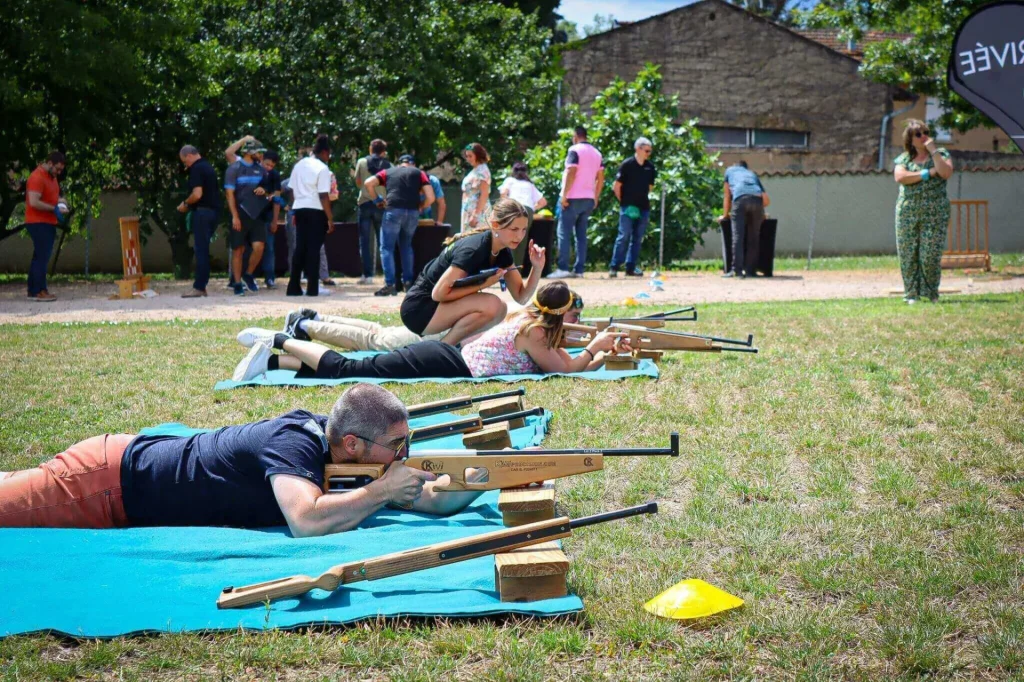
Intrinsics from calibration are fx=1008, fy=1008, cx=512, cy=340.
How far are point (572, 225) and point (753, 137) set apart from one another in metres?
15.7

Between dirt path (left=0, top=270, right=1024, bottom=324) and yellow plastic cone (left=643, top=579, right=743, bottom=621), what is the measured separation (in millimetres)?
9043

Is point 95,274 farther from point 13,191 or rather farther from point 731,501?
point 731,501

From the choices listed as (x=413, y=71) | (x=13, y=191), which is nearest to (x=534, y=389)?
(x=13, y=191)

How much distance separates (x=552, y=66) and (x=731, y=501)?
77.7 feet

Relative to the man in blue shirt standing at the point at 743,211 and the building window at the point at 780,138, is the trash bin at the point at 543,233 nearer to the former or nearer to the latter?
the man in blue shirt standing at the point at 743,211

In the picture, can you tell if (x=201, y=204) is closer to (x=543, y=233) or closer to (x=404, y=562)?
(x=543, y=233)

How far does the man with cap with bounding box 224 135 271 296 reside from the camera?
14.0m

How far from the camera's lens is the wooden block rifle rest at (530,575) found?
11.0ft

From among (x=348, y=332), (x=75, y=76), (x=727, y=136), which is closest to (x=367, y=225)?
(x=75, y=76)

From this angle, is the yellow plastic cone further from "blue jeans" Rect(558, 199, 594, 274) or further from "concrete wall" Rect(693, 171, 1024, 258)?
"concrete wall" Rect(693, 171, 1024, 258)

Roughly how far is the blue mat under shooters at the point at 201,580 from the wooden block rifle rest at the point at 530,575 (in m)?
0.05

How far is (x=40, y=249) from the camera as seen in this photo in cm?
1391

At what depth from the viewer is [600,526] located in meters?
4.32

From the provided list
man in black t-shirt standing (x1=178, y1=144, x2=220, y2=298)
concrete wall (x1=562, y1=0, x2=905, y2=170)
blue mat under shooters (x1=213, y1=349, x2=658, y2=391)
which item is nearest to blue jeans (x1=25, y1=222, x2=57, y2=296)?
man in black t-shirt standing (x1=178, y1=144, x2=220, y2=298)
